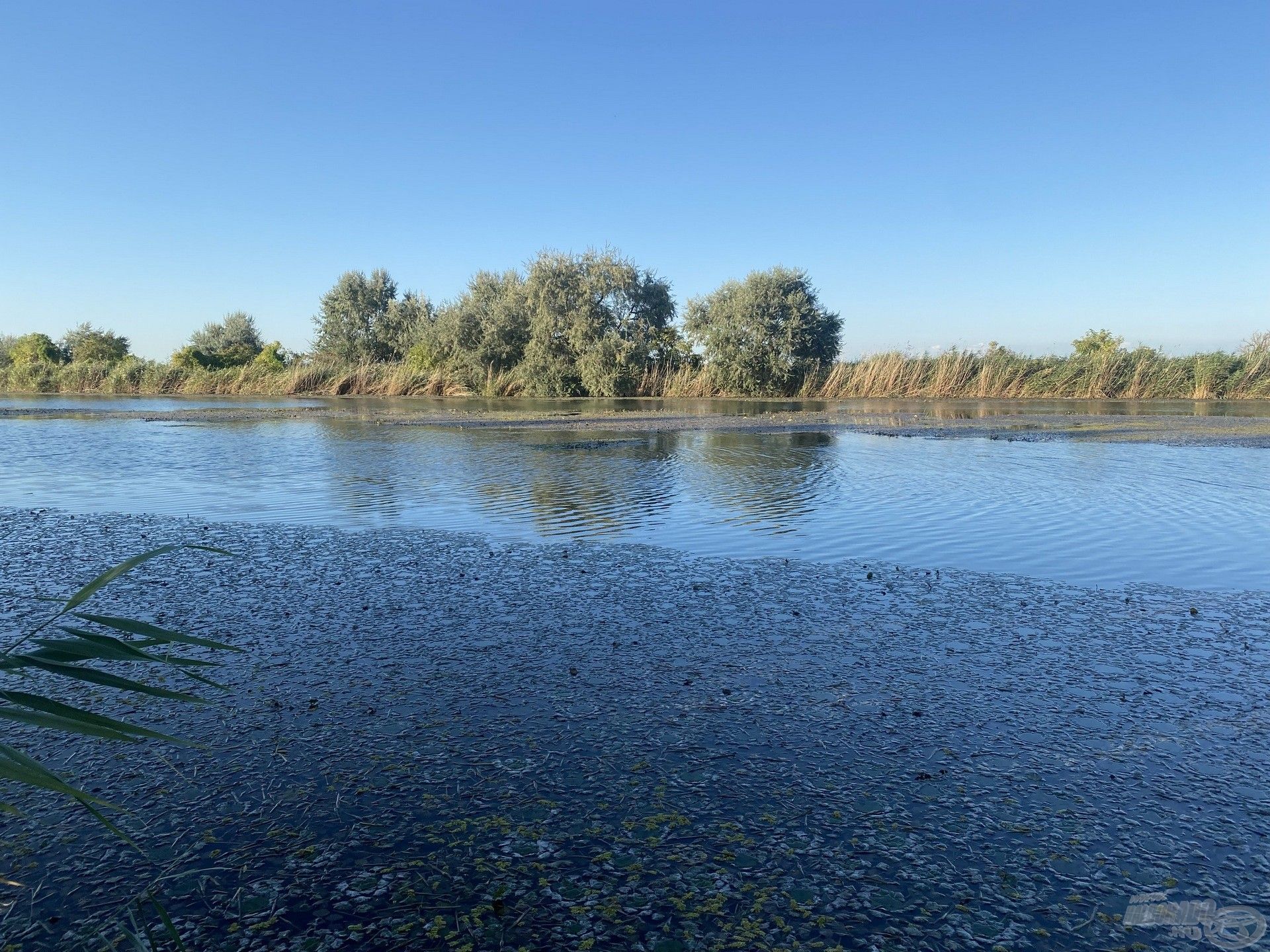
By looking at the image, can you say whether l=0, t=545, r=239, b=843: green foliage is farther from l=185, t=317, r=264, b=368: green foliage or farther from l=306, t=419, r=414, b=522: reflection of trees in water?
l=185, t=317, r=264, b=368: green foliage

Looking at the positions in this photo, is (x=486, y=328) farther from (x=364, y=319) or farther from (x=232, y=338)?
(x=232, y=338)

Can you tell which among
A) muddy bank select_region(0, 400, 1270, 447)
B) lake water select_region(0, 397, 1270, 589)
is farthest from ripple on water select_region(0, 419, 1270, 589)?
muddy bank select_region(0, 400, 1270, 447)

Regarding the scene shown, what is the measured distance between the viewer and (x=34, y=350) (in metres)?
73.9

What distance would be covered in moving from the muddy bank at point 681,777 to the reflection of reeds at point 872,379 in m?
44.7

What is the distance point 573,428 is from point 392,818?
73.9ft

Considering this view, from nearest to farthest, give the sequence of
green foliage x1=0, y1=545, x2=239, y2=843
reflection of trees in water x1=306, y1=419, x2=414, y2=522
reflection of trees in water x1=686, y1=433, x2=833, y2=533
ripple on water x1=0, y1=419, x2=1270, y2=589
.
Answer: green foliage x1=0, y1=545, x2=239, y2=843
ripple on water x1=0, y1=419, x2=1270, y2=589
reflection of trees in water x1=686, y1=433, x2=833, y2=533
reflection of trees in water x1=306, y1=419, x2=414, y2=522

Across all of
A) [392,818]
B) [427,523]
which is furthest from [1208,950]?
[427,523]

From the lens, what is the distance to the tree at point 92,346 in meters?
75.1

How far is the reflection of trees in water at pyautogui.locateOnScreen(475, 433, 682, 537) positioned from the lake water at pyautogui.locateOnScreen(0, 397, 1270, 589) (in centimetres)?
6

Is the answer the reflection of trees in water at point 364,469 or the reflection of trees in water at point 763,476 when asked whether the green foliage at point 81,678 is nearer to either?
the reflection of trees in water at point 763,476

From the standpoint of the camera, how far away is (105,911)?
9.89ft

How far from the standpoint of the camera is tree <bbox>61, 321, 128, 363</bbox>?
7506cm

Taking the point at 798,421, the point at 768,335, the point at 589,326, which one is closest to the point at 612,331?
the point at 589,326

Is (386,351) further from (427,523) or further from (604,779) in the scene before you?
(604,779)
